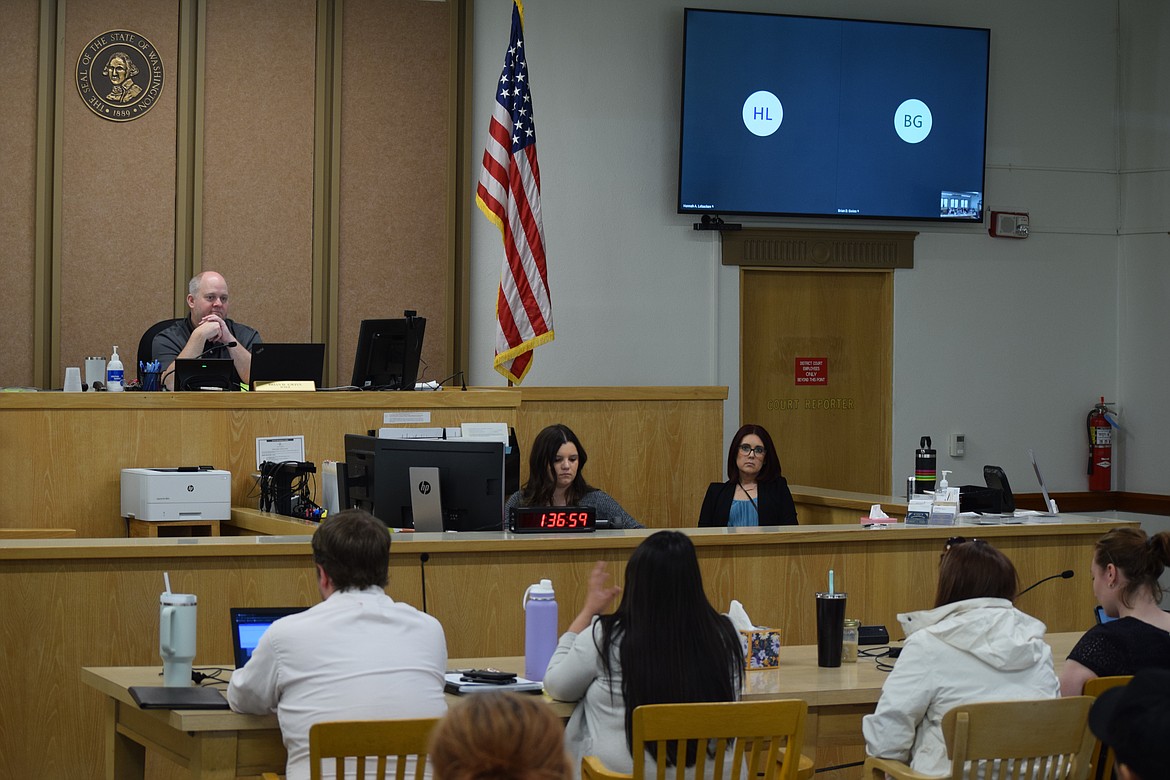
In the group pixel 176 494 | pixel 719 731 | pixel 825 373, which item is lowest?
pixel 719 731

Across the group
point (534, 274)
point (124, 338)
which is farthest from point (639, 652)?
point (124, 338)

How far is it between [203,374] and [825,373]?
185 inches

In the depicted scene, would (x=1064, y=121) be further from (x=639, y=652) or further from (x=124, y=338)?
(x=639, y=652)

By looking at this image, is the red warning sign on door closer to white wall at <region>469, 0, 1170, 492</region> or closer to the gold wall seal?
white wall at <region>469, 0, 1170, 492</region>

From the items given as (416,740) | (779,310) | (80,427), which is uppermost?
(779,310)

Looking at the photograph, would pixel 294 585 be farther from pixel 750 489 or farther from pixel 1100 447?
pixel 1100 447

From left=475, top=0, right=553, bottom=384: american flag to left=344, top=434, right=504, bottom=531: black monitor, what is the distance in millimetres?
2784

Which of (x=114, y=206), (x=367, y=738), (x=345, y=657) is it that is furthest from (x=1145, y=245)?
(x=367, y=738)

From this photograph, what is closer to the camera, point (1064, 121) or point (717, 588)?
point (717, 588)

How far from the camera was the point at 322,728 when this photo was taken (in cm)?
288

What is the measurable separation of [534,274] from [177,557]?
4.05 m

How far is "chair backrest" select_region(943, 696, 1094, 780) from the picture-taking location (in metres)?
3.19

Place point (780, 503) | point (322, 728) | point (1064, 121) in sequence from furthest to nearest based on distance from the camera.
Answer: point (1064, 121) → point (780, 503) → point (322, 728)

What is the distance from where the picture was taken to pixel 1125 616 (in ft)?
12.2
